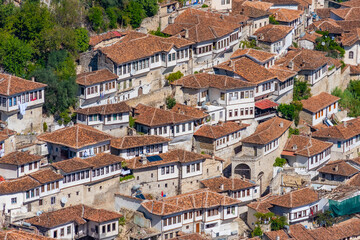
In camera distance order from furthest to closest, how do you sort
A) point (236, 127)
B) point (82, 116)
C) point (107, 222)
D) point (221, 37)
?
point (221, 37) < point (236, 127) < point (82, 116) < point (107, 222)

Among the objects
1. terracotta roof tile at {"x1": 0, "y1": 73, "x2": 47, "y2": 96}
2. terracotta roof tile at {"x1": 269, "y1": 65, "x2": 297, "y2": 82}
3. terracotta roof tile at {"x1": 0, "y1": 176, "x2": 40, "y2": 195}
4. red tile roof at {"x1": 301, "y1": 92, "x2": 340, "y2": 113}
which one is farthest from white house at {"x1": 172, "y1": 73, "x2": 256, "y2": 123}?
terracotta roof tile at {"x1": 0, "y1": 176, "x2": 40, "y2": 195}

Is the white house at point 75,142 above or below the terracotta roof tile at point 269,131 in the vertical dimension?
above

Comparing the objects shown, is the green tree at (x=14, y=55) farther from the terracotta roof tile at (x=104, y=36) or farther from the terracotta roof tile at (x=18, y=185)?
the terracotta roof tile at (x=18, y=185)

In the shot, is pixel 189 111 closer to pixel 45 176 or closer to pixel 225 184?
pixel 225 184

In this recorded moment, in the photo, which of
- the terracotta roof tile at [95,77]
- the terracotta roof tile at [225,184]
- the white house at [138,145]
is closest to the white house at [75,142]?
the white house at [138,145]

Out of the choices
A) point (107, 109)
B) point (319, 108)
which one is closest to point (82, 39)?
point (107, 109)

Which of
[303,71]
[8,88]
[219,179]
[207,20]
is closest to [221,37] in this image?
[207,20]

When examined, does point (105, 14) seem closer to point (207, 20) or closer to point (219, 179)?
point (207, 20)
